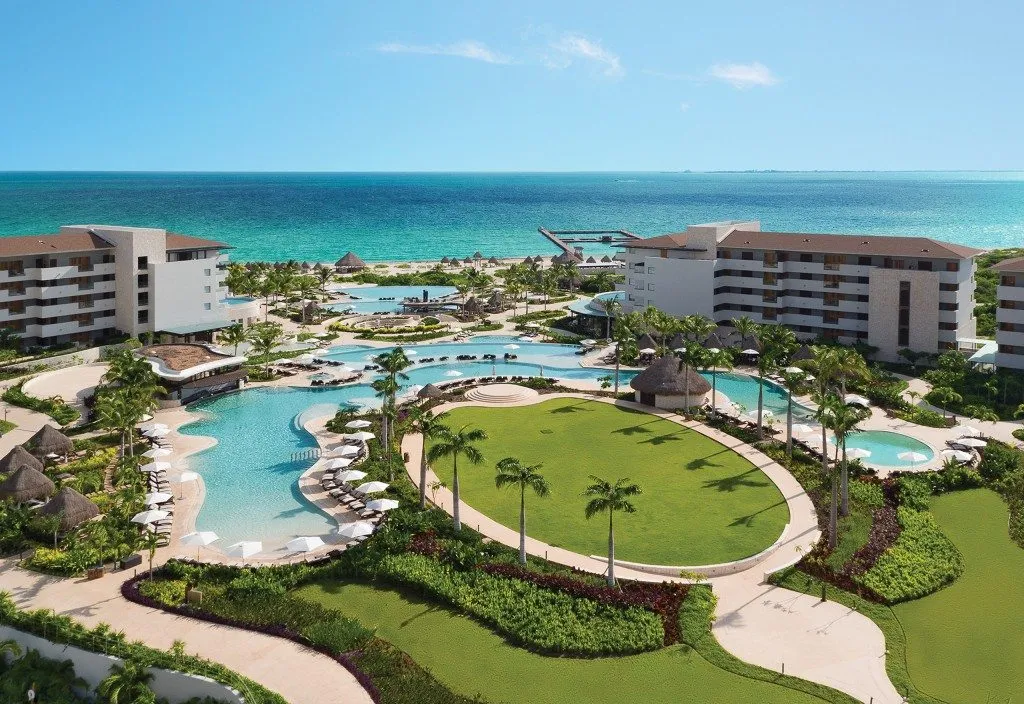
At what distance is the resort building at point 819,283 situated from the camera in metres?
68.1

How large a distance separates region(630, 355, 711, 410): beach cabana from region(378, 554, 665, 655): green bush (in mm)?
26869

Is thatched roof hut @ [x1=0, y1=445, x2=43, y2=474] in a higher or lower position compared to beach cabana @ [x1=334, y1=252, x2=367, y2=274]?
lower

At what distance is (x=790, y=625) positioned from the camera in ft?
100.0

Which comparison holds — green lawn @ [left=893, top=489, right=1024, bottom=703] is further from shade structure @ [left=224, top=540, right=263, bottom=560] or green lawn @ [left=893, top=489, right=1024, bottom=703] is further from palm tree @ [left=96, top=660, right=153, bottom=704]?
shade structure @ [left=224, top=540, right=263, bottom=560]

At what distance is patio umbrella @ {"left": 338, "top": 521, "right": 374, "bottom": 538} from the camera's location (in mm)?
36375

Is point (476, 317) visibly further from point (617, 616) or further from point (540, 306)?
point (617, 616)

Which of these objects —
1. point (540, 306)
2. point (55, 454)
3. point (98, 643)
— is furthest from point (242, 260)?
point (98, 643)

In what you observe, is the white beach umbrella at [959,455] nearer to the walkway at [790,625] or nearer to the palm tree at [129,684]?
the walkway at [790,625]

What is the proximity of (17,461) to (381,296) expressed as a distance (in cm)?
6690

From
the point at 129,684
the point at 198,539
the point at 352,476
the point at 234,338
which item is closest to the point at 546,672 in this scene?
the point at 129,684

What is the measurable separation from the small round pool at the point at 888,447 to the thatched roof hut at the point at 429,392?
26.6 m

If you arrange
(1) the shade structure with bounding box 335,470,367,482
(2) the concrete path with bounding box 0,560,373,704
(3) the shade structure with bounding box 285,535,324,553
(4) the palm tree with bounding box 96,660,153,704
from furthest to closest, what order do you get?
(1) the shade structure with bounding box 335,470,367,482
(3) the shade structure with bounding box 285,535,324,553
(2) the concrete path with bounding box 0,560,373,704
(4) the palm tree with bounding box 96,660,153,704

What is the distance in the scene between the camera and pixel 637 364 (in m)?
71.1

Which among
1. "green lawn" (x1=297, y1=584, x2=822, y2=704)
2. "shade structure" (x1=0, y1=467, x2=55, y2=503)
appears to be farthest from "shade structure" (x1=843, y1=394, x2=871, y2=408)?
"shade structure" (x1=0, y1=467, x2=55, y2=503)
